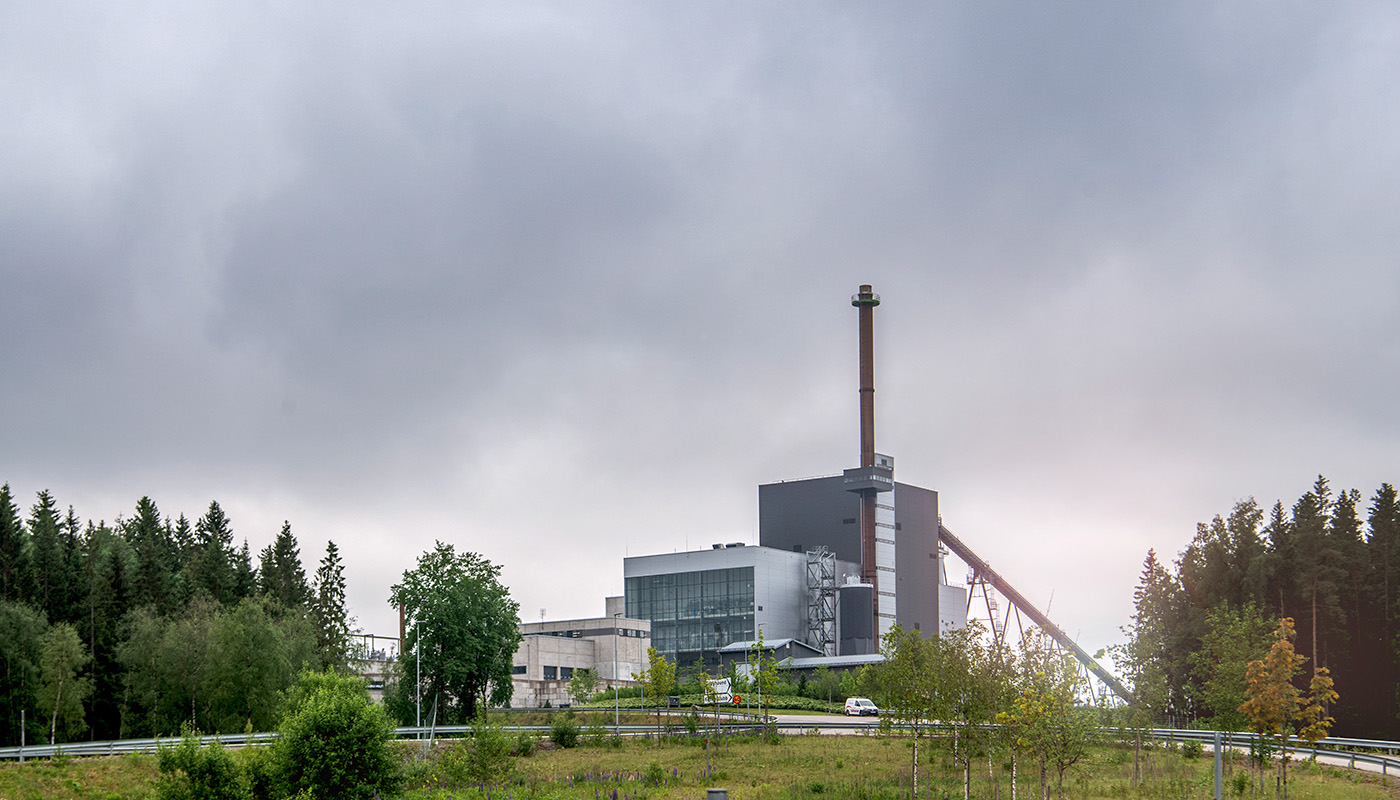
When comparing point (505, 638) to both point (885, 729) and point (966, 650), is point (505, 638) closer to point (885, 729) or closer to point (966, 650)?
point (885, 729)

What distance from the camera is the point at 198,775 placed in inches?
1371

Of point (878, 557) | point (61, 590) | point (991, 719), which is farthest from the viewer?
point (878, 557)

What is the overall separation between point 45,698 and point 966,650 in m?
62.8

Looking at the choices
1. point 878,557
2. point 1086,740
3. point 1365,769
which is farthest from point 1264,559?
point 878,557

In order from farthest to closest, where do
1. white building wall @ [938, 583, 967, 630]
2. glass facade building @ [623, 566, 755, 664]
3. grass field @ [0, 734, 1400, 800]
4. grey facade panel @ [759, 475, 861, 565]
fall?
white building wall @ [938, 583, 967, 630] → grey facade panel @ [759, 475, 861, 565] → glass facade building @ [623, 566, 755, 664] → grass field @ [0, 734, 1400, 800]

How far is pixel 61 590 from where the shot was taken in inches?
3583

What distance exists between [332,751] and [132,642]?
190ft

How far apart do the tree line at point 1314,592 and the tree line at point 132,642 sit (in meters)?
55.9

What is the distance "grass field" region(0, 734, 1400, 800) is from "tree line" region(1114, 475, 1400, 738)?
25.5 metres

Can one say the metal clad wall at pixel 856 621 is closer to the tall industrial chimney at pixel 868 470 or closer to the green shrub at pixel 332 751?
the tall industrial chimney at pixel 868 470

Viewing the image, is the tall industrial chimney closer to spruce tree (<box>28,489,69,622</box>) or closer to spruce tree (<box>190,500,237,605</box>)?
spruce tree (<box>190,500,237,605</box>)

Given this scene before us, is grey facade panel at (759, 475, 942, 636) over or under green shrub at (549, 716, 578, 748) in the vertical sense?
over

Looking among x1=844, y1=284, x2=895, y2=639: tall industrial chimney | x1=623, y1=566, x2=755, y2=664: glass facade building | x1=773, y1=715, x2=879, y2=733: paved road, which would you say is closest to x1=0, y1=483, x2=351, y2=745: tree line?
x1=773, y1=715, x2=879, y2=733: paved road

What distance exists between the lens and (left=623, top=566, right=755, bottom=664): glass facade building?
143500 millimetres
